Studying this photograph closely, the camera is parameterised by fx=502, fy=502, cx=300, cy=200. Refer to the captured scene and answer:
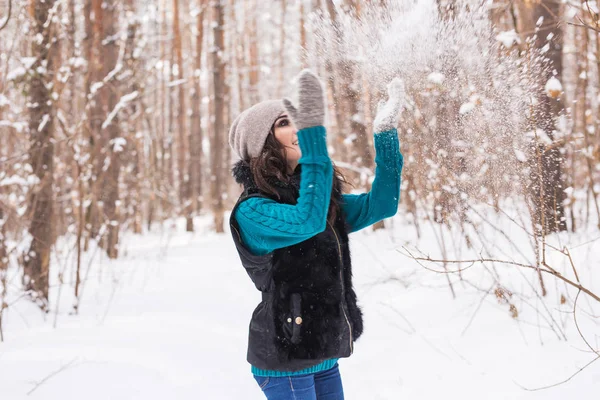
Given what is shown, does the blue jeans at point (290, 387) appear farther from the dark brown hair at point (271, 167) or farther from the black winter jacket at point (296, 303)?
the dark brown hair at point (271, 167)

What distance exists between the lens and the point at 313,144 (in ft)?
4.98

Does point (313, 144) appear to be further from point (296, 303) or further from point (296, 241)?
point (296, 303)

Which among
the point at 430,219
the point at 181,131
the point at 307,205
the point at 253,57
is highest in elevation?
the point at 253,57

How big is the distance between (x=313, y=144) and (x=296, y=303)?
52 centimetres

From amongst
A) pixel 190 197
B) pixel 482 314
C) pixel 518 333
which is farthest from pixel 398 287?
pixel 190 197

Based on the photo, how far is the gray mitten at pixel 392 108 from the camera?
1809 mm

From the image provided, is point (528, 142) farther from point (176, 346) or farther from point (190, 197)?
point (190, 197)

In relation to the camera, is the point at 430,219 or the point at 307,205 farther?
the point at 430,219

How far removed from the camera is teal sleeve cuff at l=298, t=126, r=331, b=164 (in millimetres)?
1514

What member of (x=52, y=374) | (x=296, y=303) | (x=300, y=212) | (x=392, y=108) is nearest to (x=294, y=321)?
(x=296, y=303)

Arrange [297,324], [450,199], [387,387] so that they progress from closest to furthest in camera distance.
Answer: [297,324] → [450,199] → [387,387]

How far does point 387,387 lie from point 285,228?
7.38 ft

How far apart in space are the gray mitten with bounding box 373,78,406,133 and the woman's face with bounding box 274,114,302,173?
32cm

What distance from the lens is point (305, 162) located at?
1.52 meters
